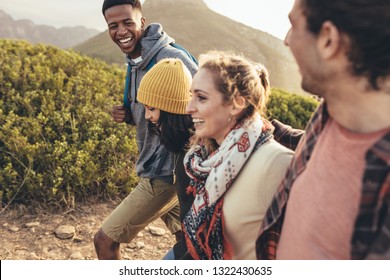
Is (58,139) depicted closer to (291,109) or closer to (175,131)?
(175,131)

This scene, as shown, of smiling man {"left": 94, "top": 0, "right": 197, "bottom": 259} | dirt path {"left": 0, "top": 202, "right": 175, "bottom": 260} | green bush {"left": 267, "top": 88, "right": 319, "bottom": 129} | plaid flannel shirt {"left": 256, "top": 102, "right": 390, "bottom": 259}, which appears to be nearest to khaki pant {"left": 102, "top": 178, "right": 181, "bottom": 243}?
smiling man {"left": 94, "top": 0, "right": 197, "bottom": 259}

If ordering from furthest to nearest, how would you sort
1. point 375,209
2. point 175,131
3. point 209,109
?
point 175,131
point 209,109
point 375,209

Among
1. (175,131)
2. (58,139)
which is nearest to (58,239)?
(58,139)

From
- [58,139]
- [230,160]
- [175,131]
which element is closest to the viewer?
[230,160]

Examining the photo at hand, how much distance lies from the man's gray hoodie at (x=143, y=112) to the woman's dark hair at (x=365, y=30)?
156cm

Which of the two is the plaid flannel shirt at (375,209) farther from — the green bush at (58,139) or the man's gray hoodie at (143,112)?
the green bush at (58,139)

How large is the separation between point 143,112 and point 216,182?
48.8 inches

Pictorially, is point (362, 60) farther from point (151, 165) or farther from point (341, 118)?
point (151, 165)

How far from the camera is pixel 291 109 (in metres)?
7.80

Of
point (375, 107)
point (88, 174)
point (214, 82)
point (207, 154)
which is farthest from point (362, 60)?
point (88, 174)

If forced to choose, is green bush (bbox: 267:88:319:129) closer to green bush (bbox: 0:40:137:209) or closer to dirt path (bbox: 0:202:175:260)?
green bush (bbox: 0:40:137:209)

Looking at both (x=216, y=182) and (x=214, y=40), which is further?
(x=214, y=40)

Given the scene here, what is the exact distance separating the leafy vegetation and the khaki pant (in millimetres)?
1807

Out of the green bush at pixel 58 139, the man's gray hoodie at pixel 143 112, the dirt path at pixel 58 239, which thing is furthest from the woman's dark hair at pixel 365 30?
the green bush at pixel 58 139
